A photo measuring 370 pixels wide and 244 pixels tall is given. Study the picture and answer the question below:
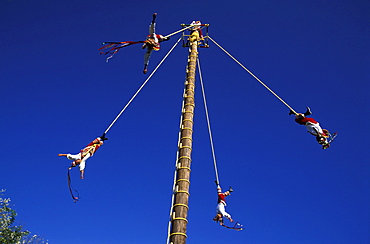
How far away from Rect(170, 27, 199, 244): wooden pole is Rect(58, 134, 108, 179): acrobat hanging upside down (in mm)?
1953

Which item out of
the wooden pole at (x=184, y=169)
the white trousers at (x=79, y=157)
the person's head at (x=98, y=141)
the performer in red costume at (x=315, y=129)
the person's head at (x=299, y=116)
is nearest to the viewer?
the wooden pole at (x=184, y=169)

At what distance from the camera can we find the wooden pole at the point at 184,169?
228 inches

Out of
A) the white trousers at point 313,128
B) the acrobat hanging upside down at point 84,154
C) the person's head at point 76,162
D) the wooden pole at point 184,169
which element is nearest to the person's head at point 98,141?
the acrobat hanging upside down at point 84,154

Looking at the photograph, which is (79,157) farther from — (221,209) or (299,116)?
(299,116)

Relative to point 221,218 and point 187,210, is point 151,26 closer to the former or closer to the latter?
point 187,210

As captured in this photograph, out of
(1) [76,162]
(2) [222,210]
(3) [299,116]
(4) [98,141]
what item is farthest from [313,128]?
(1) [76,162]

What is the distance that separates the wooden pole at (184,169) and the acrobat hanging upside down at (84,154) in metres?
1.95

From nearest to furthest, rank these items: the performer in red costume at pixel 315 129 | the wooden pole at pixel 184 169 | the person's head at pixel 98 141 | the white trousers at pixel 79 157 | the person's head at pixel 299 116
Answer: the wooden pole at pixel 184 169, the white trousers at pixel 79 157, the person's head at pixel 98 141, the performer in red costume at pixel 315 129, the person's head at pixel 299 116

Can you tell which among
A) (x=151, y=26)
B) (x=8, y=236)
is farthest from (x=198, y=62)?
(x=8, y=236)

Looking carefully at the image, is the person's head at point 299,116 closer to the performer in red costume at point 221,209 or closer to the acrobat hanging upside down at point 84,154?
the performer in red costume at point 221,209

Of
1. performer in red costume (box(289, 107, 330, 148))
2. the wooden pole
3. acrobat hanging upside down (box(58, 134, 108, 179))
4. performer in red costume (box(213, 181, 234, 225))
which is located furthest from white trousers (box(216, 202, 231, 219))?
acrobat hanging upside down (box(58, 134, 108, 179))

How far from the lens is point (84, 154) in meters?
6.77

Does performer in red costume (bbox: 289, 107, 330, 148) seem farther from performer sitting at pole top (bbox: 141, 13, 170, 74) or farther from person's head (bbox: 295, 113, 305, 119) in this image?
performer sitting at pole top (bbox: 141, 13, 170, 74)

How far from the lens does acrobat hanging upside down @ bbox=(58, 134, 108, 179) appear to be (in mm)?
6586
